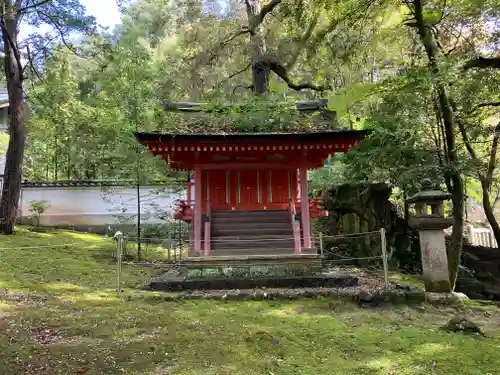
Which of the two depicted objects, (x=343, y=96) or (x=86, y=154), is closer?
(x=343, y=96)

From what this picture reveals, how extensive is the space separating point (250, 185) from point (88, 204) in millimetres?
8955

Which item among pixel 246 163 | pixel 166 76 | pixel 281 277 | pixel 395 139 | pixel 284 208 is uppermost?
pixel 166 76

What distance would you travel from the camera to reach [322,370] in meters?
4.64

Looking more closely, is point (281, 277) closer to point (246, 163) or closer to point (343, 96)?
point (246, 163)

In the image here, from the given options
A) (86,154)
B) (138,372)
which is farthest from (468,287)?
(86,154)

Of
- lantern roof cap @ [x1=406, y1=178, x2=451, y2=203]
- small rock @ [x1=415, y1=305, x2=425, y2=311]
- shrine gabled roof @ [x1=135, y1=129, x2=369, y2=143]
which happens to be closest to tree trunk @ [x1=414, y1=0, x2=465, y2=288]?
lantern roof cap @ [x1=406, y1=178, x2=451, y2=203]

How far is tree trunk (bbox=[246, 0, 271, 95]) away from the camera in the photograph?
14.0m

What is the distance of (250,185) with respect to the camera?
11234 millimetres

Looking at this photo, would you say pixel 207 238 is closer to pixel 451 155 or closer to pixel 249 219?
pixel 249 219

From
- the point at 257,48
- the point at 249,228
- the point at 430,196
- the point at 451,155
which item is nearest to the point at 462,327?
the point at 430,196

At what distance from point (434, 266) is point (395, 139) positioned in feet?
17.5

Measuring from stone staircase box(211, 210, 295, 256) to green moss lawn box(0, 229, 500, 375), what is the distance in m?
2.58

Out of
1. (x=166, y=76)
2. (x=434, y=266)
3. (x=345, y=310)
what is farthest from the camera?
(x=166, y=76)

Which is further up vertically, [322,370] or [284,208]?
[284,208]
